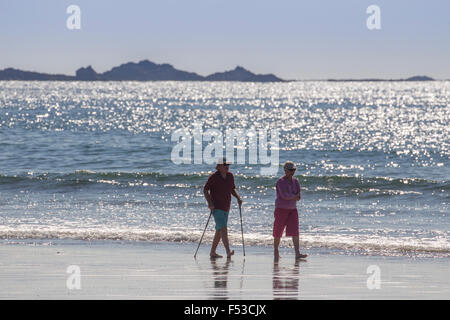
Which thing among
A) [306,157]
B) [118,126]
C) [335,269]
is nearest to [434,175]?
[306,157]

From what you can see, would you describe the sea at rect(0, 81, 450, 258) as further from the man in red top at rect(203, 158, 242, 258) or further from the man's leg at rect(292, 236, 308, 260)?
the man's leg at rect(292, 236, 308, 260)

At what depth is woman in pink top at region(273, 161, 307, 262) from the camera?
39.8ft

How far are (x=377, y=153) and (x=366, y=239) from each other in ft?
84.9

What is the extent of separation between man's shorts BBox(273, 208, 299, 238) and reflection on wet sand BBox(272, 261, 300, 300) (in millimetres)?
614

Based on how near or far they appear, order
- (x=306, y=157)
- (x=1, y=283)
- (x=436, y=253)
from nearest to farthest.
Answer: (x=1, y=283), (x=436, y=253), (x=306, y=157)

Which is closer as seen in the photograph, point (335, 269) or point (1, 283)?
point (1, 283)

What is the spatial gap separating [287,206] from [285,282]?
2.40 metres

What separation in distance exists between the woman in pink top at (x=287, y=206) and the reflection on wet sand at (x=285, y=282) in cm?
55

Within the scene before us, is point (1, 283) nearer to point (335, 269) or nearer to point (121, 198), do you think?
point (335, 269)

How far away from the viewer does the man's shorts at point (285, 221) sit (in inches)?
484

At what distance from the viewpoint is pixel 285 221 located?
40.5 feet

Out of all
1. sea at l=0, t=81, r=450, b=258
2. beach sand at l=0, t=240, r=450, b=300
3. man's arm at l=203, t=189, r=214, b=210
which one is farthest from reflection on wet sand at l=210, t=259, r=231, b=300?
sea at l=0, t=81, r=450, b=258
